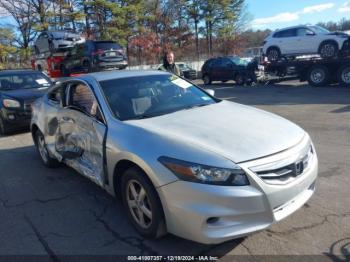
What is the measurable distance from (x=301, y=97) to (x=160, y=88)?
35.9 ft

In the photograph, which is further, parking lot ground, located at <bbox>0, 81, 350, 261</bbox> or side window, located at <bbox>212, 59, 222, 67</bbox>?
side window, located at <bbox>212, 59, 222, 67</bbox>

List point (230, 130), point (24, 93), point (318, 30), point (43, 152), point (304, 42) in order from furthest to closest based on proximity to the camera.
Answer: point (304, 42), point (318, 30), point (24, 93), point (43, 152), point (230, 130)

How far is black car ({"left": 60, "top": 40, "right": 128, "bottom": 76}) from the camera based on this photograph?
19047 mm

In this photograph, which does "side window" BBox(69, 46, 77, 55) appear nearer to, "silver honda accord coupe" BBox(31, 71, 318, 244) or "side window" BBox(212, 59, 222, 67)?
"side window" BBox(212, 59, 222, 67)

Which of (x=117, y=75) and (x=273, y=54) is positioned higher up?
(x=273, y=54)

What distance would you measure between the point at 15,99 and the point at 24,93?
453mm

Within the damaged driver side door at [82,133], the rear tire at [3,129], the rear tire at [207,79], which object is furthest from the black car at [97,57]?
the damaged driver side door at [82,133]

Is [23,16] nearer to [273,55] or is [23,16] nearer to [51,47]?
[51,47]

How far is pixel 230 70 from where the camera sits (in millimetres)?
22297

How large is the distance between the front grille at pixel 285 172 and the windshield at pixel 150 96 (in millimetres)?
1550

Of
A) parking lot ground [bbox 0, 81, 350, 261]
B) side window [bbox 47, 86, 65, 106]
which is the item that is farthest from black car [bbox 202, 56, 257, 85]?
side window [bbox 47, 86, 65, 106]

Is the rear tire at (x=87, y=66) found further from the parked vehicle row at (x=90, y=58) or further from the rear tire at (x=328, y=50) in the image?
the rear tire at (x=328, y=50)

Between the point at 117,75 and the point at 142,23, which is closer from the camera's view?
the point at 117,75

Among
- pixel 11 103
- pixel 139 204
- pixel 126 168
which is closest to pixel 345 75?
pixel 11 103
